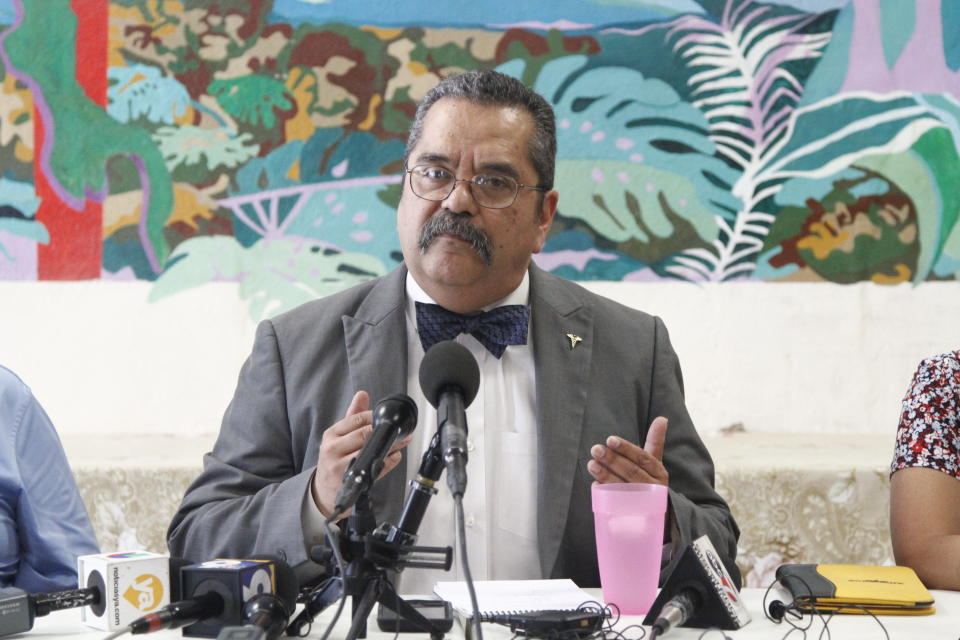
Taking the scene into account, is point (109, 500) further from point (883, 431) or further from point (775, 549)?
point (883, 431)

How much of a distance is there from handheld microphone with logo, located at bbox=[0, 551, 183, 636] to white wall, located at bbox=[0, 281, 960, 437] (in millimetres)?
1525

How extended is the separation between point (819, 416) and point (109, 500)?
1.88 m

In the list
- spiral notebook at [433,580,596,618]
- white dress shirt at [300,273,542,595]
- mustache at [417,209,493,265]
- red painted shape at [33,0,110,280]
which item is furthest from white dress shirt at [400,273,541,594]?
red painted shape at [33,0,110,280]

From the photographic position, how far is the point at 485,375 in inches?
84.9

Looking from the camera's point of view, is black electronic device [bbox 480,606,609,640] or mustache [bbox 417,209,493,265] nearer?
black electronic device [bbox 480,606,609,640]

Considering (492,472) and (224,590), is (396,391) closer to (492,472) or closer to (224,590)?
(492,472)

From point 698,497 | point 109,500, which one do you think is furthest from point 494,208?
point 109,500

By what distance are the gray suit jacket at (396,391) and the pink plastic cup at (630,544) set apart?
30 centimetres

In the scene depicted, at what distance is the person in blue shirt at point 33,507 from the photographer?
1.87m

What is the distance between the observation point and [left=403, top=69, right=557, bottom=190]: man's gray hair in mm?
2084

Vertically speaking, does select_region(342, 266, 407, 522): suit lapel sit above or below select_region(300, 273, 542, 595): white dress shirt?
above

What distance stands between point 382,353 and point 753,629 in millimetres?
937

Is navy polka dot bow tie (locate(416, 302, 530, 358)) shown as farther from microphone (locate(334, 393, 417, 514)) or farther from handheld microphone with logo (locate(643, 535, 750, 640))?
microphone (locate(334, 393, 417, 514))

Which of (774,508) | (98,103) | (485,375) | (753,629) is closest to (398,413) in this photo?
(753,629)
